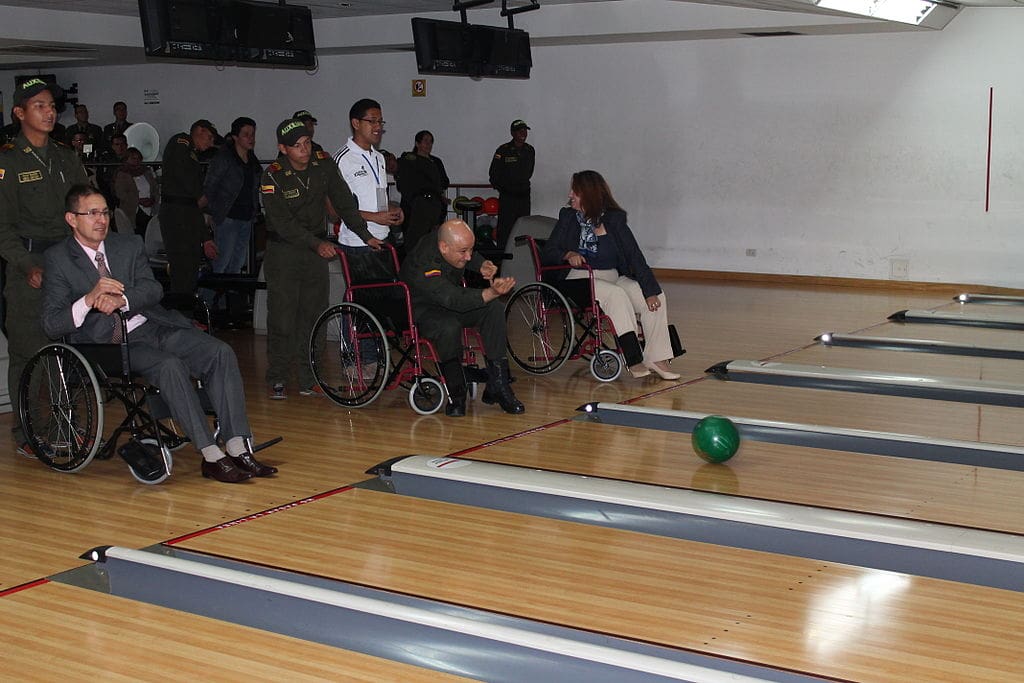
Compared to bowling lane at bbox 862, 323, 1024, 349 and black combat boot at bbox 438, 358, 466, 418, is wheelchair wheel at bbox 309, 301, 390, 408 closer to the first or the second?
black combat boot at bbox 438, 358, 466, 418

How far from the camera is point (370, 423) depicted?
16.5 ft

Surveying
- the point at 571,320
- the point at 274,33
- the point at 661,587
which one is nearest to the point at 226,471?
the point at 661,587

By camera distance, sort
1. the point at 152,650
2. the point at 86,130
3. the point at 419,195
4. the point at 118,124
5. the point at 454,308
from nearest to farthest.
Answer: the point at 152,650 → the point at 454,308 → the point at 419,195 → the point at 86,130 → the point at 118,124

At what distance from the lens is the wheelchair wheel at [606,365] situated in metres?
5.92

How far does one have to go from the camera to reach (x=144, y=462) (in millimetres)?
3967

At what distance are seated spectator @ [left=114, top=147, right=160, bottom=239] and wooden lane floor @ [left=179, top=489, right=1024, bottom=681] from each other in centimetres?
818

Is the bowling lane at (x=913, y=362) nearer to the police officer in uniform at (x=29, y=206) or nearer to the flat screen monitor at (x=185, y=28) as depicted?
the police officer in uniform at (x=29, y=206)

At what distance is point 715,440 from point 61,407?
2.26 metres

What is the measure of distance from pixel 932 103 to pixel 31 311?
8.23m

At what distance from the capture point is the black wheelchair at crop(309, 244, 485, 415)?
509 cm

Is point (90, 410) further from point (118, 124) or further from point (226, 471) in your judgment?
point (118, 124)

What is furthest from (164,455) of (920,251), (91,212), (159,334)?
(920,251)

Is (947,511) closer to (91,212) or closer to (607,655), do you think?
(607,655)

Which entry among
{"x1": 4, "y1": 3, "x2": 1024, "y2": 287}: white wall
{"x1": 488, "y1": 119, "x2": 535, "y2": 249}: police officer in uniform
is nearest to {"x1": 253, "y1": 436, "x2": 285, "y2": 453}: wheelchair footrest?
{"x1": 488, "y1": 119, "x2": 535, "y2": 249}: police officer in uniform
